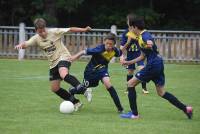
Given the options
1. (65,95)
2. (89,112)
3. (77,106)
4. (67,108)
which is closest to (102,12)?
(65,95)

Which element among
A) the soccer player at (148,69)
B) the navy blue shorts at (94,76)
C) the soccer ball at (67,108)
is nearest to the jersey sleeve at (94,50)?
the navy blue shorts at (94,76)

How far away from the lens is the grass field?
8766 mm

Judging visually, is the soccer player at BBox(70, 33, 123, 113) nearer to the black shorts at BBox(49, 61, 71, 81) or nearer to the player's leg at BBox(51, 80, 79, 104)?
the player's leg at BBox(51, 80, 79, 104)

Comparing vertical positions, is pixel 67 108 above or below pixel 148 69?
below

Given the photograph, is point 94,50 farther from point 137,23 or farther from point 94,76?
point 137,23

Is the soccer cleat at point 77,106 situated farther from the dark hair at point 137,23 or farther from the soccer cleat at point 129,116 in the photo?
the dark hair at point 137,23

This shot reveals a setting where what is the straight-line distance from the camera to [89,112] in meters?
10.8

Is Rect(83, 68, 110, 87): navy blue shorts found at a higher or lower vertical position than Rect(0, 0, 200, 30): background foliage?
lower

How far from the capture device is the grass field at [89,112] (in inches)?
345

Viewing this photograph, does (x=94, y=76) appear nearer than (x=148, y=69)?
No

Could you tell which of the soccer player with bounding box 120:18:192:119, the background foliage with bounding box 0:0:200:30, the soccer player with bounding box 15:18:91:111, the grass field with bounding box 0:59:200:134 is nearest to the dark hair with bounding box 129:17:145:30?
the soccer player with bounding box 120:18:192:119

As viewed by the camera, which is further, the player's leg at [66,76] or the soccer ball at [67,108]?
the player's leg at [66,76]

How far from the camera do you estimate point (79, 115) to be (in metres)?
10.3

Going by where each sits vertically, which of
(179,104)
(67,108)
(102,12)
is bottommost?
(67,108)
